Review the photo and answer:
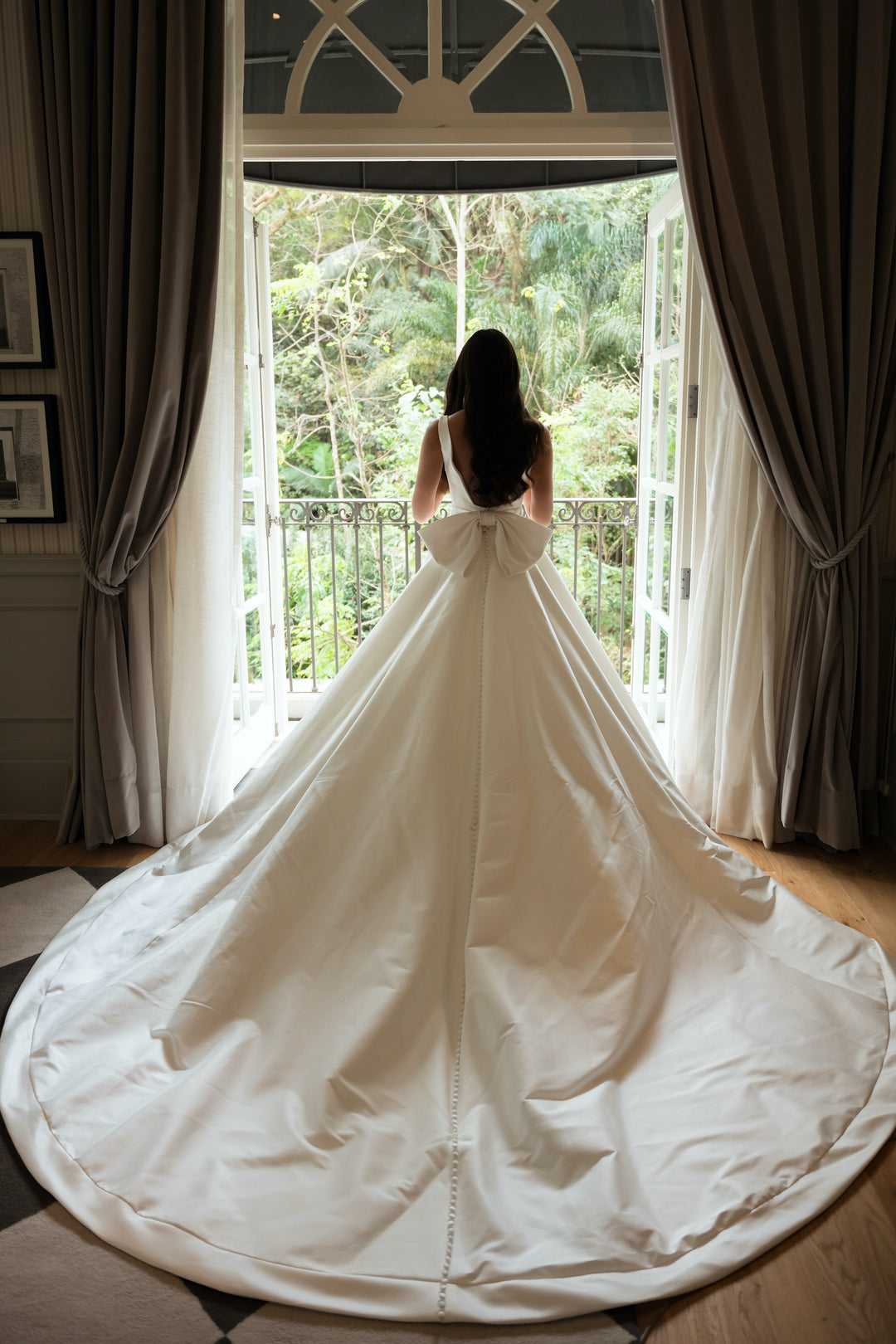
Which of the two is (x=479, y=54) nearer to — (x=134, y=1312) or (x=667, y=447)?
(x=667, y=447)

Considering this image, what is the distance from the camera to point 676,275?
3496 millimetres

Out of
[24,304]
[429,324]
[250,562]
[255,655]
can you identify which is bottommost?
[255,655]

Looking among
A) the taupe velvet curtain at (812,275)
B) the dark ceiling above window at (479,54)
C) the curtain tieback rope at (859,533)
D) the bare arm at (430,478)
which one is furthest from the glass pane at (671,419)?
the bare arm at (430,478)

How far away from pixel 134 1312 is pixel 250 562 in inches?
110

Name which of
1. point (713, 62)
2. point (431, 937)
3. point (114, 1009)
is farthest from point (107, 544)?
point (713, 62)

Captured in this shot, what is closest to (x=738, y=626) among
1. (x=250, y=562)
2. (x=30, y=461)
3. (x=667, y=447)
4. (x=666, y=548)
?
(x=666, y=548)

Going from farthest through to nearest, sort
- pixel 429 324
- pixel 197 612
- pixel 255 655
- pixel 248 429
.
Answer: pixel 429 324
pixel 255 655
pixel 248 429
pixel 197 612

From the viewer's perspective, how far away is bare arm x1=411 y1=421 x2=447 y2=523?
2.53m

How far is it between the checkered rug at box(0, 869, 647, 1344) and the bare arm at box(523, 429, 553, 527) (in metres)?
1.74

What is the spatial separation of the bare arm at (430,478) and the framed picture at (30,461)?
1335 mm

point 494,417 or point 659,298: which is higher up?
point 659,298

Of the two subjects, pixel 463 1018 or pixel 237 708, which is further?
pixel 237 708

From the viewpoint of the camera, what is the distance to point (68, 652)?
335cm

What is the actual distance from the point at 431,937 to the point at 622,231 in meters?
7.45
